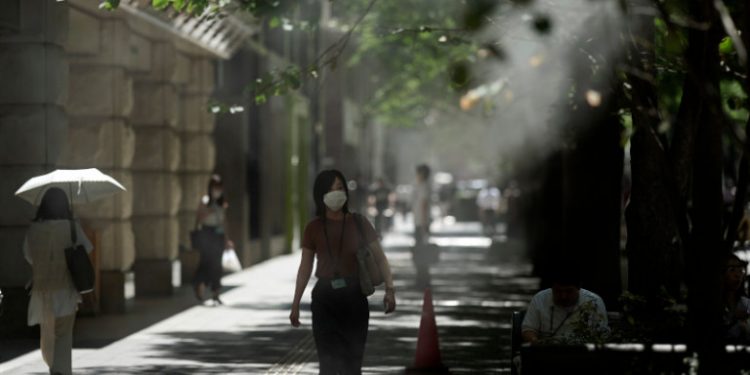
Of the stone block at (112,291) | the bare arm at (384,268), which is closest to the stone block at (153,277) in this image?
the stone block at (112,291)

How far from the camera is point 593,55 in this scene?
11812 millimetres

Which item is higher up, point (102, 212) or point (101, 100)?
point (101, 100)

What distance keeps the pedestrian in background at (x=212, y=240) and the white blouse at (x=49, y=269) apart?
926 cm

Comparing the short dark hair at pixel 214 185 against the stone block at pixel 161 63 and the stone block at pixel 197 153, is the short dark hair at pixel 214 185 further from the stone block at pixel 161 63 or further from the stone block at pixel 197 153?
the stone block at pixel 197 153

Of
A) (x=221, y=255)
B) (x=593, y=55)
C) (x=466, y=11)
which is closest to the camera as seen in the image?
(x=466, y=11)

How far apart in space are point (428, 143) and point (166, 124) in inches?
3555

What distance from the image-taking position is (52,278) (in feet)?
42.3

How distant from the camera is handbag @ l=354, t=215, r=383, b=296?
33.8 feet

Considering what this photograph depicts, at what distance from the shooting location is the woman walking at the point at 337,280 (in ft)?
33.7

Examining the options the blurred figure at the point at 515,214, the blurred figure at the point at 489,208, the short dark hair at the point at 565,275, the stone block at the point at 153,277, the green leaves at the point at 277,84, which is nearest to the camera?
the short dark hair at the point at 565,275

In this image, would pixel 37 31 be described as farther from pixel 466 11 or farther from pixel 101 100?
pixel 466 11

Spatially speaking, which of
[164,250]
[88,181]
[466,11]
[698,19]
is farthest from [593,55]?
[164,250]

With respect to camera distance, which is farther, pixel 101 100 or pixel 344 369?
pixel 101 100

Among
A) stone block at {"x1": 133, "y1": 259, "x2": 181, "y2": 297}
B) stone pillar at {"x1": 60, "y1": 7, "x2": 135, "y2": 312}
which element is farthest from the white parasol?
→ stone block at {"x1": 133, "y1": 259, "x2": 181, "y2": 297}
